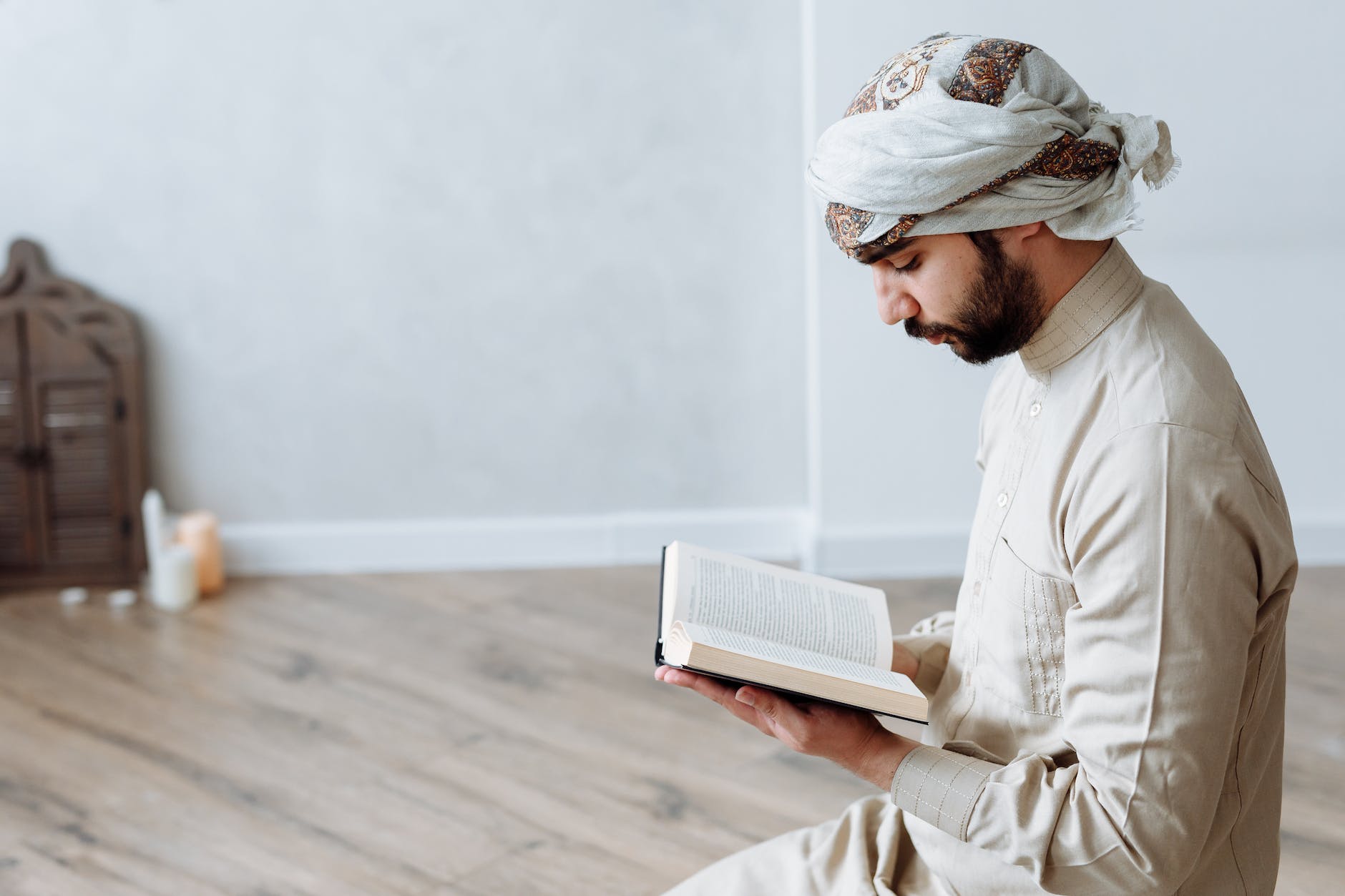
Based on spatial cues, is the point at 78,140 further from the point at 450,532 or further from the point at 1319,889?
the point at 1319,889

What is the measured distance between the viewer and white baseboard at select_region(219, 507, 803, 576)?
11.5 feet

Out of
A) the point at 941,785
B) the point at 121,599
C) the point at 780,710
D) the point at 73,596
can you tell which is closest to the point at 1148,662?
the point at 941,785

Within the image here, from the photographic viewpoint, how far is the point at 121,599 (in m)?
3.22

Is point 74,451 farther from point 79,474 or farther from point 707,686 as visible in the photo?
point 707,686

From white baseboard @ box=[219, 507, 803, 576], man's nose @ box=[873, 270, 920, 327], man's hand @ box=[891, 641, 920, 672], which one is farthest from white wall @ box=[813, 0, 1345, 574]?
man's nose @ box=[873, 270, 920, 327]

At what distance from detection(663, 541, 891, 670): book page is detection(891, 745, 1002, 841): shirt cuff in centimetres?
13

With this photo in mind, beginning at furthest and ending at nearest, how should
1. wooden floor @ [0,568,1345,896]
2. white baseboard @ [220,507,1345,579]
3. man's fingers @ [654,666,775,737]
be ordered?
white baseboard @ [220,507,1345,579]
wooden floor @ [0,568,1345,896]
man's fingers @ [654,666,775,737]

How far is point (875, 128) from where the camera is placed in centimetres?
108

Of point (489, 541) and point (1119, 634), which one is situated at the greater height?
point (1119, 634)

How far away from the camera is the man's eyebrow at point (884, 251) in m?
1.10

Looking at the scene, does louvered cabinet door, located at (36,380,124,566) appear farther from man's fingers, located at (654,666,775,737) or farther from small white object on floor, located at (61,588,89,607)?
man's fingers, located at (654,666,775,737)

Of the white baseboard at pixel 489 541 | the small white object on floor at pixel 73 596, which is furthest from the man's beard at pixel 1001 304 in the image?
the small white object on floor at pixel 73 596

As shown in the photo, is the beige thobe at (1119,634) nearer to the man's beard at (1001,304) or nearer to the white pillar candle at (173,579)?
the man's beard at (1001,304)

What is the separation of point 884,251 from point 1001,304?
11 centimetres
